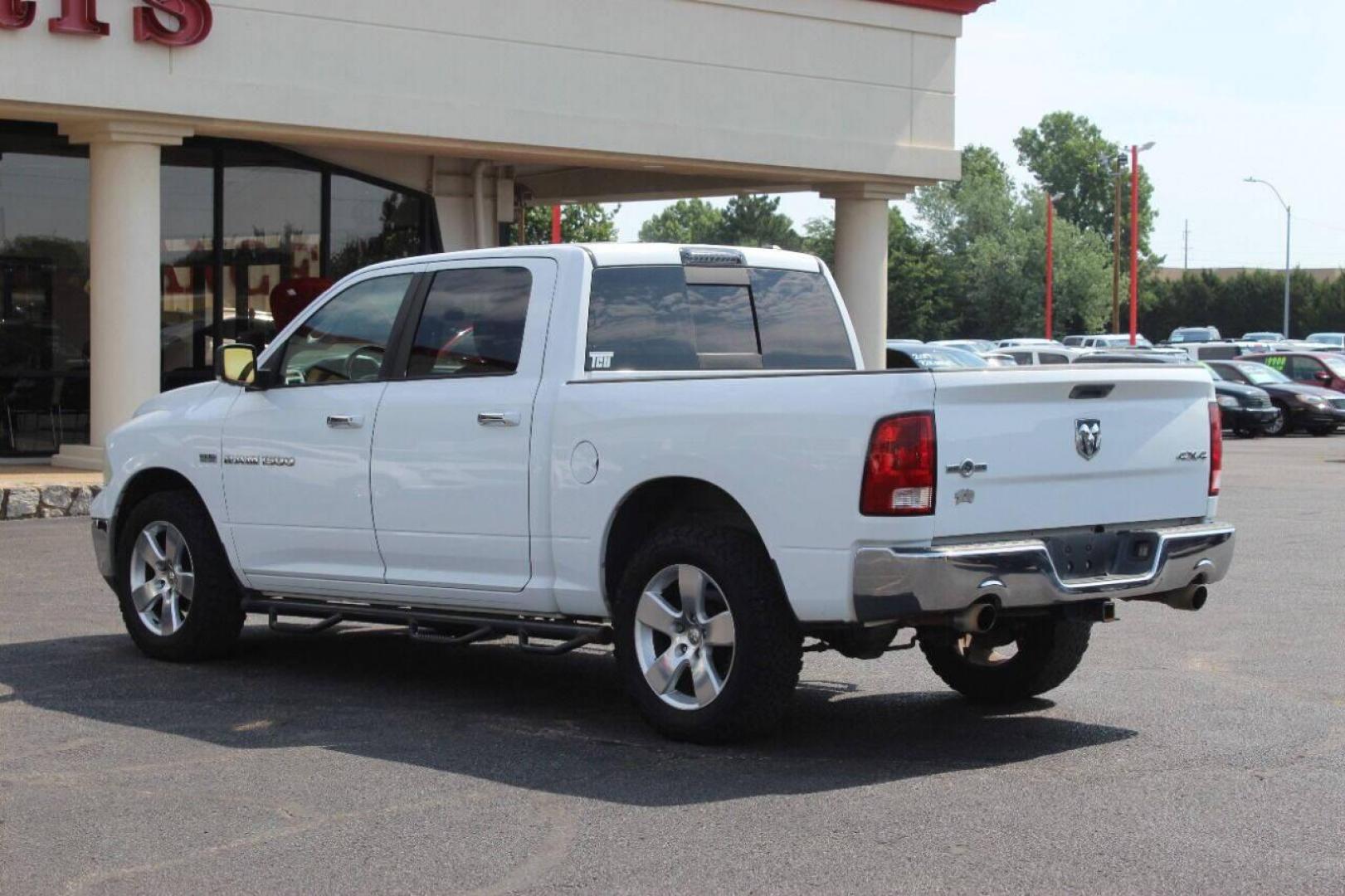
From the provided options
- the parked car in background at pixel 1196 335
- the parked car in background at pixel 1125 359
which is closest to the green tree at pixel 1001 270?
the parked car in background at pixel 1196 335

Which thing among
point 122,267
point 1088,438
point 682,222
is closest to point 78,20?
point 122,267

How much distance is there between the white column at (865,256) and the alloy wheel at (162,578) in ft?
54.0

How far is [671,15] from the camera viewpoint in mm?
22453

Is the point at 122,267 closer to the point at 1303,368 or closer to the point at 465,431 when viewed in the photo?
the point at 465,431

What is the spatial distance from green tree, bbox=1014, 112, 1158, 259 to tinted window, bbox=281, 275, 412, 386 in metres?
141

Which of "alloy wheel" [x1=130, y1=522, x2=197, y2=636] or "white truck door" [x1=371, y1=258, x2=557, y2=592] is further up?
"white truck door" [x1=371, y1=258, x2=557, y2=592]

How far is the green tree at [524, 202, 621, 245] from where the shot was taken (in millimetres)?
63281

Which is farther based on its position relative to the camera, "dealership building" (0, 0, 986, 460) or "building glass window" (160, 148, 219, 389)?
"building glass window" (160, 148, 219, 389)

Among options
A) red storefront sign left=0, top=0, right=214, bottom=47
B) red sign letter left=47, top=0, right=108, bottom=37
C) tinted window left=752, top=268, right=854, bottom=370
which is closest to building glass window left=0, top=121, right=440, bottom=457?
red storefront sign left=0, top=0, right=214, bottom=47

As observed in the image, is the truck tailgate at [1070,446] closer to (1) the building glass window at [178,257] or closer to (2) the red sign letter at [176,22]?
(2) the red sign letter at [176,22]

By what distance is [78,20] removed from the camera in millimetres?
17906

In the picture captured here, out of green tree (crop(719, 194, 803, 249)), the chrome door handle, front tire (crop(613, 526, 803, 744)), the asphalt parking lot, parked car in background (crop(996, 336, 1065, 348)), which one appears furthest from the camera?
green tree (crop(719, 194, 803, 249))

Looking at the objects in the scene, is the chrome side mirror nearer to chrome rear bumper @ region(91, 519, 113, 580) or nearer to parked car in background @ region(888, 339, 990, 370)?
chrome rear bumper @ region(91, 519, 113, 580)

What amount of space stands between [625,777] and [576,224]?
190ft
